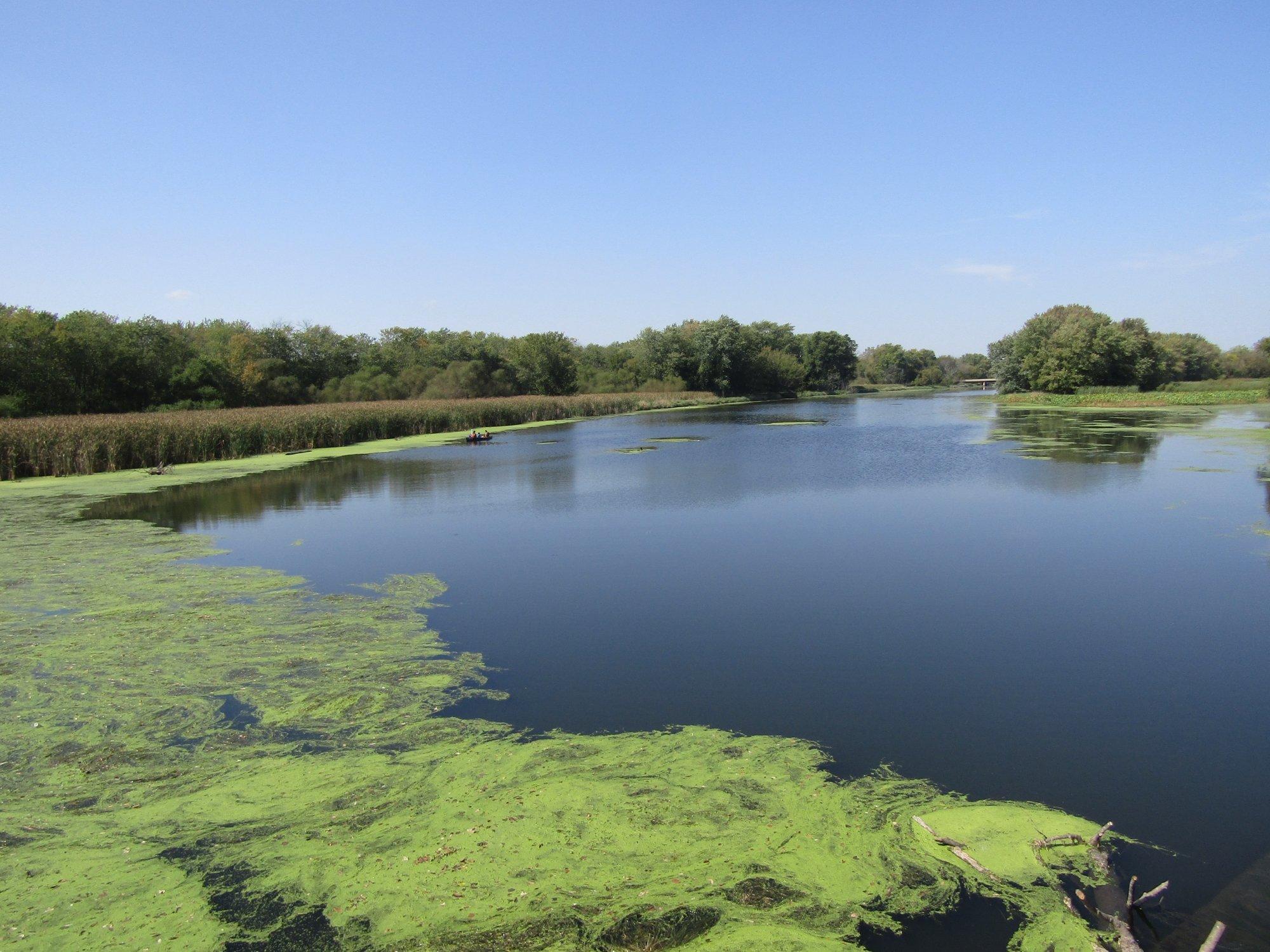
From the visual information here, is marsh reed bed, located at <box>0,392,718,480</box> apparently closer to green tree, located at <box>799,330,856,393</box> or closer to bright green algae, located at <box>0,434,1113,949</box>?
bright green algae, located at <box>0,434,1113,949</box>

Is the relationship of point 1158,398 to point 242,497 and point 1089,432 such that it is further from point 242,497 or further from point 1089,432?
point 242,497

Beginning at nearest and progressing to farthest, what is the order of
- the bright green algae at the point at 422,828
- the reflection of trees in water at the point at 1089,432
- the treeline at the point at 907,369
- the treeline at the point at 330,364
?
1. the bright green algae at the point at 422,828
2. the reflection of trees in water at the point at 1089,432
3. the treeline at the point at 330,364
4. the treeline at the point at 907,369

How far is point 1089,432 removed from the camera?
100.0 feet

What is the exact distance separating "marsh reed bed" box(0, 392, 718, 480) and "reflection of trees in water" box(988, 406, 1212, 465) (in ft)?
82.5

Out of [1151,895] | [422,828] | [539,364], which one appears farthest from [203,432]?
[539,364]

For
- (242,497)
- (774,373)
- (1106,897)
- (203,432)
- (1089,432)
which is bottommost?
(1106,897)

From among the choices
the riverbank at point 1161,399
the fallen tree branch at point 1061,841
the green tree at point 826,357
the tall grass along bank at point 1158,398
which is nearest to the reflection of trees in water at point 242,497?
the fallen tree branch at point 1061,841

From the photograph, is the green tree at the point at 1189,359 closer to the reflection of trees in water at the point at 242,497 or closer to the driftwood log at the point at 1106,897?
the reflection of trees in water at the point at 242,497

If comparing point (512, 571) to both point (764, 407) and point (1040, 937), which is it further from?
point (764, 407)

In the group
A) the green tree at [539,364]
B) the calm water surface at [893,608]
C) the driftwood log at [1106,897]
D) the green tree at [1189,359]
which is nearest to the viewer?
the driftwood log at [1106,897]

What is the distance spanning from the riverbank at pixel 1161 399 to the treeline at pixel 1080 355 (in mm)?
2141

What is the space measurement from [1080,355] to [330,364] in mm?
54542

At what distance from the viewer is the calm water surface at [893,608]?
4898mm

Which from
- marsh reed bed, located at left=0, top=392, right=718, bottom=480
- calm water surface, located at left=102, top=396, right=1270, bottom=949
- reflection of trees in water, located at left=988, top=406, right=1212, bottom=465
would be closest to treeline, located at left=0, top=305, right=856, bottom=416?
marsh reed bed, located at left=0, top=392, right=718, bottom=480
